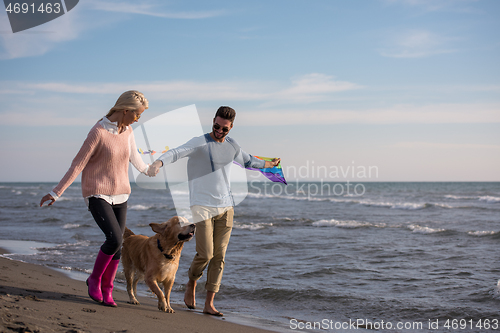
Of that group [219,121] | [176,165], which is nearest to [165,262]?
[176,165]

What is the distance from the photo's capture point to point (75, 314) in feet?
11.1

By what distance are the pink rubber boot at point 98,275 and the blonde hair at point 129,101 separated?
1442 mm

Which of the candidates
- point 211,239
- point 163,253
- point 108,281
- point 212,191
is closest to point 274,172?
point 212,191

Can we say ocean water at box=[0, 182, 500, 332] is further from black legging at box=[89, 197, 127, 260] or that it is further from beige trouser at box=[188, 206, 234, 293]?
black legging at box=[89, 197, 127, 260]

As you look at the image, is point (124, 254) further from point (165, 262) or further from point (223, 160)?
point (223, 160)

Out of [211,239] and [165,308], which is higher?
[211,239]

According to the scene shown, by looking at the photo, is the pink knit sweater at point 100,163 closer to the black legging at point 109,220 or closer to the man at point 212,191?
the black legging at point 109,220

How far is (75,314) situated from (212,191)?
1.71 meters

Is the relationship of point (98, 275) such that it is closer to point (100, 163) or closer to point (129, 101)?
point (100, 163)

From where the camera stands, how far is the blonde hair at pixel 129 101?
3.67 m

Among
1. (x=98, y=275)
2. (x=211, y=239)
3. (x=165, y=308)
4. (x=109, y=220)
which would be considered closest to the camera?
(x=109, y=220)

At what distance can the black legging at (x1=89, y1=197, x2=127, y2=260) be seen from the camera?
143 inches

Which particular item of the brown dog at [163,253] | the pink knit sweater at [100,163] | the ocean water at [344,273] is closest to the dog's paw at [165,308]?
the brown dog at [163,253]

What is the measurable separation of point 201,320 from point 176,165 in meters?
1.70
